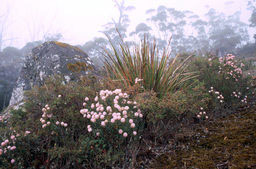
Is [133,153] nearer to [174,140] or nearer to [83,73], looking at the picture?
[174,140]

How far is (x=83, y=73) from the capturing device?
4562 millimetres

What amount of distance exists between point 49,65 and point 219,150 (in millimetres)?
4233

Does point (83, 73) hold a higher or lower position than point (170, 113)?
higher

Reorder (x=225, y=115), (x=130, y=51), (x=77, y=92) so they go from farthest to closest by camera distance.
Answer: (x=130, y=51)
(x=225, y=115)
(x=77, y=92)

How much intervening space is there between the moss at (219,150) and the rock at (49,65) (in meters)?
3.09

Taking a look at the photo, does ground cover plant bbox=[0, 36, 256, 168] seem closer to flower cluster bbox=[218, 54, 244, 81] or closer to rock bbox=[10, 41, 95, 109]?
flower cluster bbox=[218, 54, 244, 81]

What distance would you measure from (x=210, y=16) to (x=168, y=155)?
54.7 m

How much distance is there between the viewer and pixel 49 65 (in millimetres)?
4551

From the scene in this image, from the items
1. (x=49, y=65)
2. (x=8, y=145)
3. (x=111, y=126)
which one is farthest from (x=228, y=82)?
(x=49, y=65)

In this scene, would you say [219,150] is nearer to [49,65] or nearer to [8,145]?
[8,145]

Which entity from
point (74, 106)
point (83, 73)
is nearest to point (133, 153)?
point (74, 106)

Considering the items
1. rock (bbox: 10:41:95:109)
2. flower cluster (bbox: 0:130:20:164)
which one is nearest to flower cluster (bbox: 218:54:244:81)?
rock (bbox: 10:41:95:109)

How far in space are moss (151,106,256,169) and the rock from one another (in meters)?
3.09

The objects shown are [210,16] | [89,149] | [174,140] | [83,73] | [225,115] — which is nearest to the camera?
[89,149]
